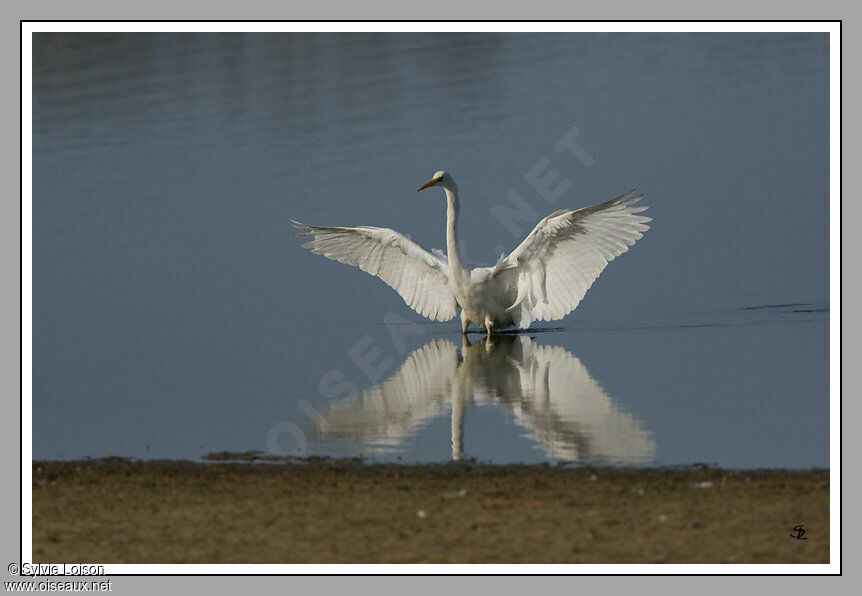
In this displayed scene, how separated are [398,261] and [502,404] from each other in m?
4.47

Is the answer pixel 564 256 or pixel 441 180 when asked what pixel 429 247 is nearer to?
pixel 441 180

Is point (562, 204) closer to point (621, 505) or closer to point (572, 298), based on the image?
point (572, 298)

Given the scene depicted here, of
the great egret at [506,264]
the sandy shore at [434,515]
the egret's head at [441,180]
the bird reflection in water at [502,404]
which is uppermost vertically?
the egret's head at [441,180]

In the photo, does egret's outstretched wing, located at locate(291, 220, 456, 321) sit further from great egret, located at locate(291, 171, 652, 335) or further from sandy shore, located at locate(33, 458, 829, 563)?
sandy shore, located at locate(33, 458, 829, 563)

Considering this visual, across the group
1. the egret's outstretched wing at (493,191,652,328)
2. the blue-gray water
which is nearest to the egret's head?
the egret's outstretched wing at (493,191,652,328)

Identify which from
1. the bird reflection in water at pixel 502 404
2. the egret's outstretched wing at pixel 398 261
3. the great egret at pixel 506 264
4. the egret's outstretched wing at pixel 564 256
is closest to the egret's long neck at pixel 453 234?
the great egret at pixel 506 264

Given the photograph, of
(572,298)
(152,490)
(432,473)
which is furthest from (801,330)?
(152,490)

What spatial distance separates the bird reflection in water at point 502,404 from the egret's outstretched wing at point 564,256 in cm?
73

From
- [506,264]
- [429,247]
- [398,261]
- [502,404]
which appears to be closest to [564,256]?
[506,264]

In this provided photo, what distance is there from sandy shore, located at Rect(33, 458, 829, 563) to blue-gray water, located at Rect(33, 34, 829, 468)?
738mm

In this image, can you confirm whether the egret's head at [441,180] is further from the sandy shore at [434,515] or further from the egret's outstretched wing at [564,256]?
the sandy shore at [434,515]

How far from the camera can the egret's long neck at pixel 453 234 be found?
13234 mm

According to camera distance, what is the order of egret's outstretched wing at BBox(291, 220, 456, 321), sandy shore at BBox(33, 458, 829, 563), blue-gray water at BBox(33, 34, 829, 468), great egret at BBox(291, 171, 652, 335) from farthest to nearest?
egret's outstretched wing at BBox(291, 220, 456, 321), great egret at BBox(291, 171, 652, 335), blue-gray water at BBox(33, 34, 829, 468), sandy shore at BBox(33, 458, 829, 563)

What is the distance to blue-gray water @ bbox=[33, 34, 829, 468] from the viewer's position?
9.41m
